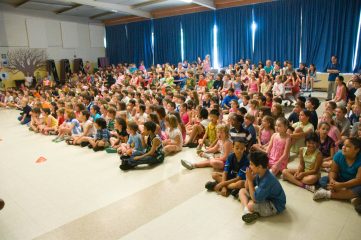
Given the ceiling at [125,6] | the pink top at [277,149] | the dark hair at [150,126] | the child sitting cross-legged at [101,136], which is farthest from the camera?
the ceiling at [125,6]

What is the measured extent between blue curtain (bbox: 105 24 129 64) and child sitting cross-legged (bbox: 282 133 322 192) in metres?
16.1

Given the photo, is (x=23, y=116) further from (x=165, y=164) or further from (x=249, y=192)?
(x=249, y=192)

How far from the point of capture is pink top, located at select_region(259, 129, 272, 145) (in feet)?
13.6

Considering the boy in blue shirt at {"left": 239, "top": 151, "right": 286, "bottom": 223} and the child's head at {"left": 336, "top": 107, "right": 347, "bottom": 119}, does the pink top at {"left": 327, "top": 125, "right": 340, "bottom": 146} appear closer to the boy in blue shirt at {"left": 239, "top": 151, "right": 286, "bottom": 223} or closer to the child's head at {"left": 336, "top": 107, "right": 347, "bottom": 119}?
the child's head at {"left": 336, "top": 107, "right": 347, "bottom": 119}

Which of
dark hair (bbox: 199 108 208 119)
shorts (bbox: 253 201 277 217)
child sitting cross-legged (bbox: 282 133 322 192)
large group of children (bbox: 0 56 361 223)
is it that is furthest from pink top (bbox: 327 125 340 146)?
dark hair (bbox: 199 108 208 119)

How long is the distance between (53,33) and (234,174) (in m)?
15.9

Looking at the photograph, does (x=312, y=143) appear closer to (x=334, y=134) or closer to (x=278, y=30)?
(x=334, y=134)

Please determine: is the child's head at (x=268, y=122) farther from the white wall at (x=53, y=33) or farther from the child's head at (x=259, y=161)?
the white wall at (x=53, y=33)

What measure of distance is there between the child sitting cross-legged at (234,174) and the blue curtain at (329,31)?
8.98m

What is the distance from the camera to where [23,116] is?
789 cm

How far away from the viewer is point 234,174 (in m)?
3.21

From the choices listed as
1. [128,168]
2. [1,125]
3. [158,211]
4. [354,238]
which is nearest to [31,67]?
[1,125]

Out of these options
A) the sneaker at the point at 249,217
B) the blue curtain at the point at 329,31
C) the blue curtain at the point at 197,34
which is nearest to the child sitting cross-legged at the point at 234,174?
the sneaker at the point at 249,217

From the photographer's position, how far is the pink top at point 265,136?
4.16 metres
